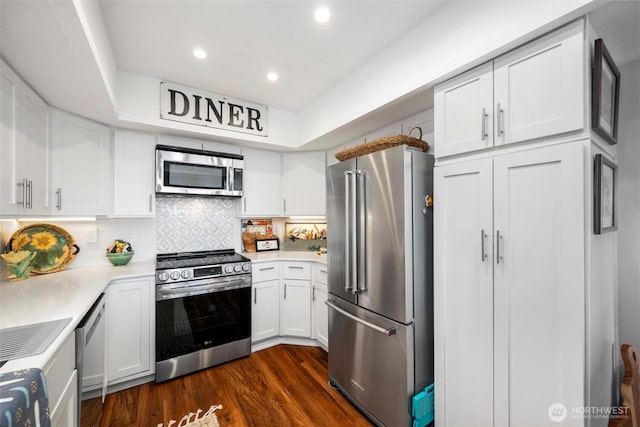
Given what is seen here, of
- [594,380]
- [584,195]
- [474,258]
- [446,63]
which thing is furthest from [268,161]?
[594,380]

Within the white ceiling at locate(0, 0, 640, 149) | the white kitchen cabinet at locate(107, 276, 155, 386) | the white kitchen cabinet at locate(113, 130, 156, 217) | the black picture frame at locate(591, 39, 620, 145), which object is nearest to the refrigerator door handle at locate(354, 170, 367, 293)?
the white ceiling at locate(0, 0, 640, 149)

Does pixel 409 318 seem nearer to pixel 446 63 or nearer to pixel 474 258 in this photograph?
pixel 474 258

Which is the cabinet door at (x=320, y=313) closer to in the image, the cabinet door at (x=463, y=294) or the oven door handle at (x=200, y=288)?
the oven door handle at (x=200, y=288)

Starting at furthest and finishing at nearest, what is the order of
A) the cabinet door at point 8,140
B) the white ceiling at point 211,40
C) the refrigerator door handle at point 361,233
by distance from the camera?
the refrigerator door handle at point 361,233, the cabinet door at point 8,140, the white ceiling at point 211,40

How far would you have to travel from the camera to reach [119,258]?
2.48 metres

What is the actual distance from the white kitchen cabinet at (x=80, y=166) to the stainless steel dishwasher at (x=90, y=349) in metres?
0.90

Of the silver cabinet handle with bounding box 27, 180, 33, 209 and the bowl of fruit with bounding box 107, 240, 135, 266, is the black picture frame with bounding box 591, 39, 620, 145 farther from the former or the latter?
the bowl of fruit with bounding box 107, 240, 135, 266

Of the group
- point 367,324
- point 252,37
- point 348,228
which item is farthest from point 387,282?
point 252,37

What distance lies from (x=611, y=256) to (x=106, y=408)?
344 centimetres

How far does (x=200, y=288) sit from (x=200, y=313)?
9.6 inches

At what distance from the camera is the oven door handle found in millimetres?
2283

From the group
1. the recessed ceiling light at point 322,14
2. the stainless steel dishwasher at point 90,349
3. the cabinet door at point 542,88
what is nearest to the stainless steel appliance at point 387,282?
the cabinet door at point 542,88

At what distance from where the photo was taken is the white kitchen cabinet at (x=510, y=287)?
3.74 feet

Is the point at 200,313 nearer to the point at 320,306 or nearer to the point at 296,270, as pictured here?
the point at 296,270
